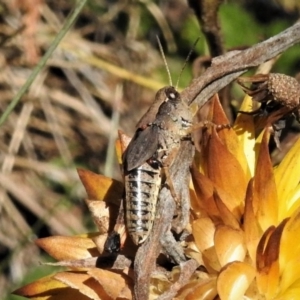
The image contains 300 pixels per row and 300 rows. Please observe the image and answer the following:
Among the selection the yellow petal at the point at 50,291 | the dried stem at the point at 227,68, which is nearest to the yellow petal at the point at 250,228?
→ the dried stem at the point at 227,68

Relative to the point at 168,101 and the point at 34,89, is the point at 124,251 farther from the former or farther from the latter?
the point at 34,89

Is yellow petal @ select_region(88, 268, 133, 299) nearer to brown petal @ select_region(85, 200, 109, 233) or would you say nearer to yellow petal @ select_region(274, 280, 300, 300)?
brown petal @ select_region(85, 200, 109, 233)

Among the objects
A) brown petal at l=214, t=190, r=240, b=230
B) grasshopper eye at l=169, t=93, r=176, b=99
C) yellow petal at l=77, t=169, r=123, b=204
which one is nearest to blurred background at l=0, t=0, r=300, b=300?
grasshopper eye at l=169, t=93, r=176, b=99

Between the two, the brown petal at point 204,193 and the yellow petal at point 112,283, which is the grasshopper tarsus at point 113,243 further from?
the brown petal at point 204,193

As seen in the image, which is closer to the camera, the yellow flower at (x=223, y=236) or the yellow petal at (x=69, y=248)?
the yellow flower at (x=223, y=236)

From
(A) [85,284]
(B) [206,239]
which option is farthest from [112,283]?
(B) [206,239]

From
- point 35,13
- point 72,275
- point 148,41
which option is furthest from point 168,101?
point 148,41
